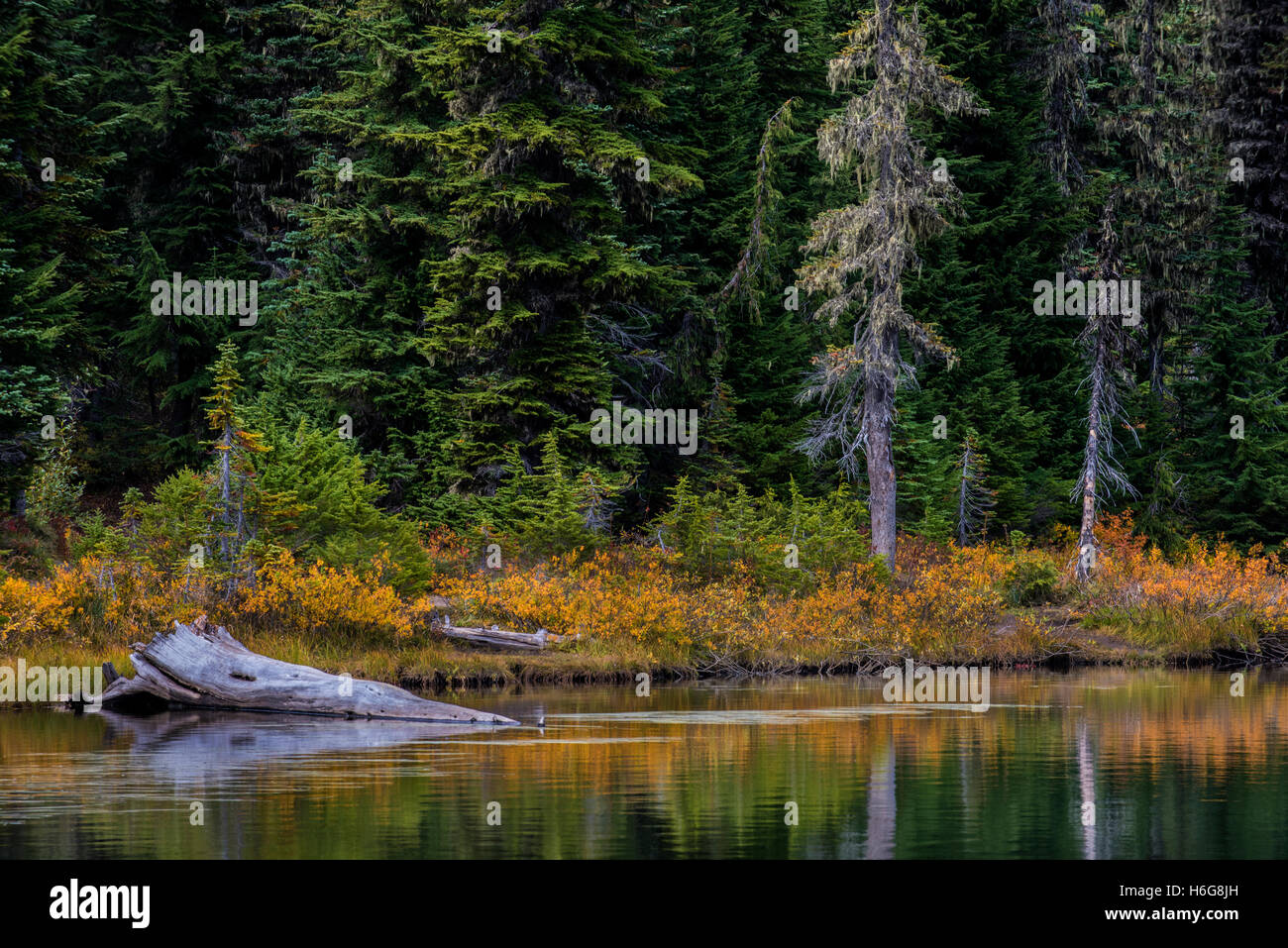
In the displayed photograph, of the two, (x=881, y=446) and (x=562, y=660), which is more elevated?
(x=881, y=446)

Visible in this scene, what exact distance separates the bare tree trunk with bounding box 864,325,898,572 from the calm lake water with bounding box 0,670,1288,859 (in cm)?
1268

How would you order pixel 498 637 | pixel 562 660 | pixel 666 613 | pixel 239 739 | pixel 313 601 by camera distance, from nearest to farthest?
pixel 239 739 < pixel 313 601 < pixel 498 637 < pixel 562 660 < pixel 666 613

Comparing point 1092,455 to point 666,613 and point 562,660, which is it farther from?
point 562,660

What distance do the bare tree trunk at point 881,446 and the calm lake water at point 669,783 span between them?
12.7 m

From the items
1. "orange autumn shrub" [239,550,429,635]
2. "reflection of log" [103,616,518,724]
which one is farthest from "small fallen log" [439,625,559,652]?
"reflection of log" [103,616,518,724]

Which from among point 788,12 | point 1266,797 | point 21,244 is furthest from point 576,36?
point 1266,797

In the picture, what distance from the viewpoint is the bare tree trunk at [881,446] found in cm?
3544

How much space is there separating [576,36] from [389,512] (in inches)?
473

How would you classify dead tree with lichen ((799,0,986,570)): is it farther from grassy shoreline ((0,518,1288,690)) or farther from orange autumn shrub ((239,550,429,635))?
orange autumn shrub ((239,550,429,635))

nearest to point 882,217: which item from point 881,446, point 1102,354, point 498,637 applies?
point 881,446

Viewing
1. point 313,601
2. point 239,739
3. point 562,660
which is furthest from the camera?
point 562,660

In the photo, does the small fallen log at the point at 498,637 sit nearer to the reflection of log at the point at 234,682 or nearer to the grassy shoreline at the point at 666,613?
the grassy shoreline at the point at 666,613

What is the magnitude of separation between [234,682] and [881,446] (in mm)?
18933

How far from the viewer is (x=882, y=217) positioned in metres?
35.8
